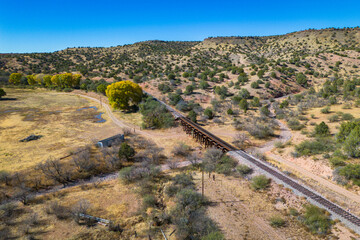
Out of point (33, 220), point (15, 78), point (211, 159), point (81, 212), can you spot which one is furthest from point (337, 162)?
point (15, 78)

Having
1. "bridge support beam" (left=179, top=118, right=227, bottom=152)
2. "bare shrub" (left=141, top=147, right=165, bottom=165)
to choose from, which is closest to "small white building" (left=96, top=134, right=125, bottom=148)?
"bare shrub" (left=141, top=147, right=165, bottom=165)

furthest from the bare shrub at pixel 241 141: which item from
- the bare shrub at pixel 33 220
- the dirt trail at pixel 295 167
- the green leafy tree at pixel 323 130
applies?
the bare shrub at pixel 33 220

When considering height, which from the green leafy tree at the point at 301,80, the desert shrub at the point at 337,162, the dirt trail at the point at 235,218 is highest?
the green leafy tree at the point at 301,80

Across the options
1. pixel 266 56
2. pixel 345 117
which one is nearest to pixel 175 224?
pixel 345 117

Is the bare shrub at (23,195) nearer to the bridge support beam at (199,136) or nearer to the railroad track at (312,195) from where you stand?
the bridge support beam at (199,136)

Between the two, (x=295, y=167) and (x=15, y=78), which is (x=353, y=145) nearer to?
(x=295, y=167)

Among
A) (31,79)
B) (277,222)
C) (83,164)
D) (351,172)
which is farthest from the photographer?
(31,79)

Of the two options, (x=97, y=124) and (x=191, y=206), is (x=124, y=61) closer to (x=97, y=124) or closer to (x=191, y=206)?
(x=97, y=124)
